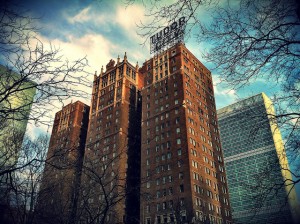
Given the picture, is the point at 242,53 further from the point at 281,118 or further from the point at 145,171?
the point at 145,171

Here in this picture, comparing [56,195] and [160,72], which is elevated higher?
[160,72]

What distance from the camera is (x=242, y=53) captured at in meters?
7.14

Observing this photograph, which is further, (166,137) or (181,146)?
(166,137)

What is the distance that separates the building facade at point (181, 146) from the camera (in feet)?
197

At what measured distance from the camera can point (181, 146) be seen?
218 feet

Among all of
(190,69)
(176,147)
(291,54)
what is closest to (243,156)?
(190,69)

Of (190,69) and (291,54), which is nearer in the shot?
(291,54)

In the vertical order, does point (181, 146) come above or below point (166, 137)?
below

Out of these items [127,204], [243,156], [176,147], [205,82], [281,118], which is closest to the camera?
[281,118]

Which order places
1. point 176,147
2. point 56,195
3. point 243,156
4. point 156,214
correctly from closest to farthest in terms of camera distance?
1. point 56,195
2. point 156,214
3. point 176,147
4. point 243,156

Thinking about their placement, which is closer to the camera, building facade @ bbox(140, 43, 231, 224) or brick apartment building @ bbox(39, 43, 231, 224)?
building facade @ bbox(140, 43, 231, 224)

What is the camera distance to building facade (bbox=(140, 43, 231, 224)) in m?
60.2

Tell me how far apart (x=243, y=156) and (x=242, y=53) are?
135843 millimetres

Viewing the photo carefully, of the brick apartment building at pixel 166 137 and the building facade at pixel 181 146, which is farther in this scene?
the brick apartment building at pixel 166 137
